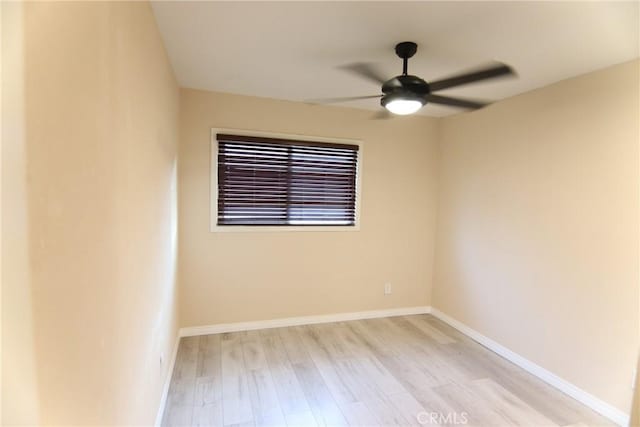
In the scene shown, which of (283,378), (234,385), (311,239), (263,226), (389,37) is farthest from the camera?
(311,239)

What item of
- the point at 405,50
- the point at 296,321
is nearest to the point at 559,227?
the point at 405,50

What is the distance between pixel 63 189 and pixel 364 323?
3.28 meters

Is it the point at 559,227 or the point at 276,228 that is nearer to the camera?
the point at 559,227

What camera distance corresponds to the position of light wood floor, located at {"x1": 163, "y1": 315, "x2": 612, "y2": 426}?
6.73 feet

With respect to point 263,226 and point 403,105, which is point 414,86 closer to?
point 403,105

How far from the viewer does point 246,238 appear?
10.5ft

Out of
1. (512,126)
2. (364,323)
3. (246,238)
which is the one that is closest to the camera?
(512,126)

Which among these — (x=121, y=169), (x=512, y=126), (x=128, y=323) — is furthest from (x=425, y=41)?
(x=128, y=323)

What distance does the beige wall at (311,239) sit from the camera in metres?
3.04

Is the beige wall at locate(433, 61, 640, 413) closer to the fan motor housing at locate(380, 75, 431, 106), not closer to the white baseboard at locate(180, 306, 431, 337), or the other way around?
the white baseboard at locate(180, 306, 431, 337)

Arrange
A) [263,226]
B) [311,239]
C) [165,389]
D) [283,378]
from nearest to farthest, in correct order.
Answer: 1. [165,389]
2. [283,378]
3. [263,226]
4. [311,239]

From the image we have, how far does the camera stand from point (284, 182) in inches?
130

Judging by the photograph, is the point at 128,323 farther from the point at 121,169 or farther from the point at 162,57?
the point at 162,57

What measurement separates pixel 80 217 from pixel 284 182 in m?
2.51
